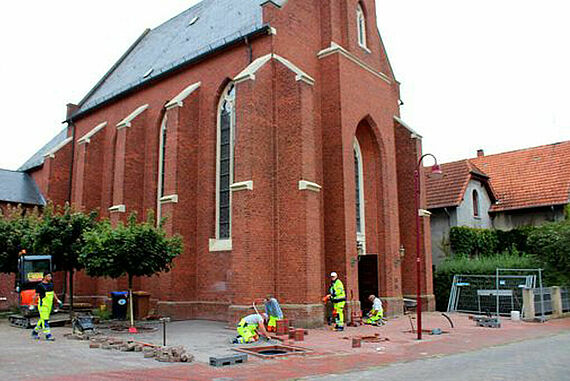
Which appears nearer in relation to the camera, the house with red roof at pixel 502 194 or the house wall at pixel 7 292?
the house wall at pixel 7 292

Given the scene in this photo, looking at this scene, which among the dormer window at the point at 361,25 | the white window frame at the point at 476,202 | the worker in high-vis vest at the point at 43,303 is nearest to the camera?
the worker in high-vis vest at the point at 43,303

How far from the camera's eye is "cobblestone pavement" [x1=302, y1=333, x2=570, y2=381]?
29.6ft

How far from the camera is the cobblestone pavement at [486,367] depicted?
9.01 meters

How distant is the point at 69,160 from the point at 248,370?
23309 mm

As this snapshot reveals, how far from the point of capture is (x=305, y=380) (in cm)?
899

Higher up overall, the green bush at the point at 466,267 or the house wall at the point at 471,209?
the house wall at the point at 471,209

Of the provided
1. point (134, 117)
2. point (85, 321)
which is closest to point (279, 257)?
point (85, 321)

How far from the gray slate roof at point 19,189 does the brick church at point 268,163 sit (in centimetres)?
585

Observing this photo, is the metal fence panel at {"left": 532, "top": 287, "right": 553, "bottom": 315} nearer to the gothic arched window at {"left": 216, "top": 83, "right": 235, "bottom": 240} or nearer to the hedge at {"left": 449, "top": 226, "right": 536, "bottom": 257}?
the hedge at {"left": 449, "top": 226, "right": 536, "bottom": 257}

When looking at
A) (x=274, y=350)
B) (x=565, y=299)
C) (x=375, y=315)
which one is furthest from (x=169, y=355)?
(x=565, y=299)

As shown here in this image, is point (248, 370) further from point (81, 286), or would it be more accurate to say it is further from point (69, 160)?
point (69, 160)

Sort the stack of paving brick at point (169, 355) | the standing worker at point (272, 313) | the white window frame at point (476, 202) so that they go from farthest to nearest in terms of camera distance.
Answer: the white window frame at point (476, 202), the standing worker at point (272, 313), the stack of paving brick at point (169, 355)

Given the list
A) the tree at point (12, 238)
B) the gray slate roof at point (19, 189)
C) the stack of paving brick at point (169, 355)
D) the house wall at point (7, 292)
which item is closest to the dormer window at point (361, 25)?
the tree at point (12, 238)

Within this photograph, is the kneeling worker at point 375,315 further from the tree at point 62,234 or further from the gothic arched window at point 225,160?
the tree at point 62,234
